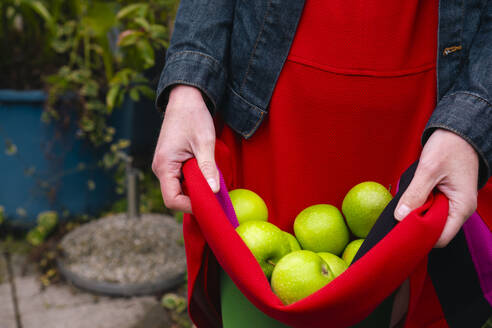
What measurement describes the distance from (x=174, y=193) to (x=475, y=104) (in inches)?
25.3

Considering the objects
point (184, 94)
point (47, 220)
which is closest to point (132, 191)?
point (47, 220)

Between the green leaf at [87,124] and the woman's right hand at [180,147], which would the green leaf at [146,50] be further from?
the woman's right hand at [180,147]

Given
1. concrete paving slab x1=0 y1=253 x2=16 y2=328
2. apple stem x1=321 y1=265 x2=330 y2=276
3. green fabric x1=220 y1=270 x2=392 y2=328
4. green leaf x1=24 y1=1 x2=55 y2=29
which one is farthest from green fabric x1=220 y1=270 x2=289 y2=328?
green leaf x1=24 y1=1 x2=55 y2=29

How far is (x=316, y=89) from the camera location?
0.98m

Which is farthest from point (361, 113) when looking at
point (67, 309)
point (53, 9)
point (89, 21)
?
point (53, 9)

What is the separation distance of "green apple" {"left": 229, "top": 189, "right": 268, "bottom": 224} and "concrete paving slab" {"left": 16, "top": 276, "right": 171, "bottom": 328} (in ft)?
4.40

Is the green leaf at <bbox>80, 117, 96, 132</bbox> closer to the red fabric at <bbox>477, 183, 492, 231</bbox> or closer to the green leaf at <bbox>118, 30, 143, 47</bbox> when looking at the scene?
the green leaf at <bbox>118, 30, 143, 47</bbox>

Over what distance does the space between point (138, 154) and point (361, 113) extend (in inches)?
108

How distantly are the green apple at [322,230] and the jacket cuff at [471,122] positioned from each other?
27 centimetres

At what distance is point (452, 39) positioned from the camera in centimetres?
95

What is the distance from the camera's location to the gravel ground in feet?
7.55

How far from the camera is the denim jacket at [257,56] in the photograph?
35.3 inches

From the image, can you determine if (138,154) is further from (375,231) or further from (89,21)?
(375,231)

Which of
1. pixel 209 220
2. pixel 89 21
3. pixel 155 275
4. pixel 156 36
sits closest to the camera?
pixel 209 220
